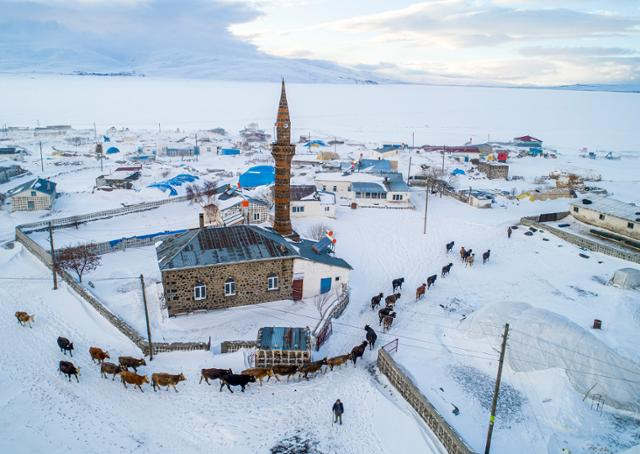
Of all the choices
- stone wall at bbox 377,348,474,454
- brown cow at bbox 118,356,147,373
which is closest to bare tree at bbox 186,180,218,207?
brown cow at bbox 118,356,147,373

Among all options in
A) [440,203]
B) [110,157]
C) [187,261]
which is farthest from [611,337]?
[110,157]

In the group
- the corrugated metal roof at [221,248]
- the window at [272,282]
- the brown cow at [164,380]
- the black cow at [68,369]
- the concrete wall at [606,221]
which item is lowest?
the brown cow at [164,380]

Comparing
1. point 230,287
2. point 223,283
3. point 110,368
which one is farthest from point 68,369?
point 230,287

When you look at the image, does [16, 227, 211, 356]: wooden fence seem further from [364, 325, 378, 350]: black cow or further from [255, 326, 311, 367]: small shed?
[364, 325, 378, 350]: black cow

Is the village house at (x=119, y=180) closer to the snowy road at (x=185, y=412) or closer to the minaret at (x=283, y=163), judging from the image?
the minaret at (x=283, y=163)

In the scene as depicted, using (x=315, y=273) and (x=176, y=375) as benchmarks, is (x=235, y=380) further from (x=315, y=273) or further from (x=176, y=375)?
(x=315, y=273)

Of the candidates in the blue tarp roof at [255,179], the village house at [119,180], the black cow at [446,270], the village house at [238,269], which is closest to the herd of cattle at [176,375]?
the village house at [238,269]

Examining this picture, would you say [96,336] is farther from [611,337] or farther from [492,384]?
[611,337]
